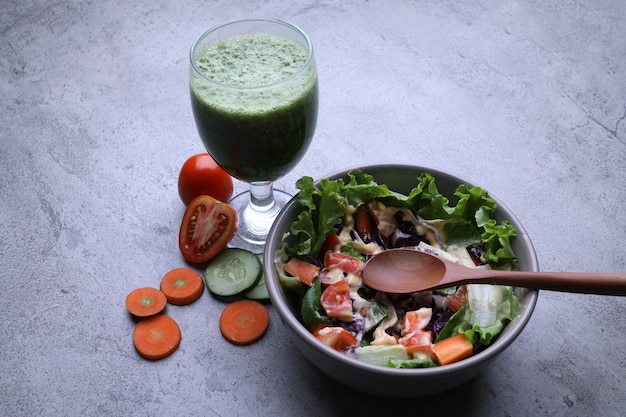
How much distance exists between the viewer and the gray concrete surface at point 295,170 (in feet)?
5.22

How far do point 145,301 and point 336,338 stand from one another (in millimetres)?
544

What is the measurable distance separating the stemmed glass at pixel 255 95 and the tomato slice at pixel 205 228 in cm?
13

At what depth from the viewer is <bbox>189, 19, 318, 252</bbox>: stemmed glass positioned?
1589 millimetres

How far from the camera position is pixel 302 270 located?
1.61 m

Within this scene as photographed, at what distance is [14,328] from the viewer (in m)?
1.70

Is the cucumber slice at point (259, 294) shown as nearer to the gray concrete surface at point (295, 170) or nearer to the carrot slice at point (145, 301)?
the gray concrete surface at point (295, 170)

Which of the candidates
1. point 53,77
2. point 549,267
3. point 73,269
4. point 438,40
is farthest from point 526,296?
point 53,77

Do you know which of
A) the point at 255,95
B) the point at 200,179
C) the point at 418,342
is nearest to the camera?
the point at 418,342

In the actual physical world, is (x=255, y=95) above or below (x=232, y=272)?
above

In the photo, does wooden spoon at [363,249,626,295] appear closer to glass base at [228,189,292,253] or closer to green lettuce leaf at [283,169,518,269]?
green lettuce leaf at [283,169,518,269]

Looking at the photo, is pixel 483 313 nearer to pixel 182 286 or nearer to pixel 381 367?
pixel 381 367

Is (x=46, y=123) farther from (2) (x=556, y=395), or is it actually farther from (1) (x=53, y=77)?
(2) (x=556, y=395)

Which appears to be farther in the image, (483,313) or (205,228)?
(205,228)

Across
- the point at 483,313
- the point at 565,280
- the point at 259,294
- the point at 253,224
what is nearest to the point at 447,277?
Result: the point at 483,313
